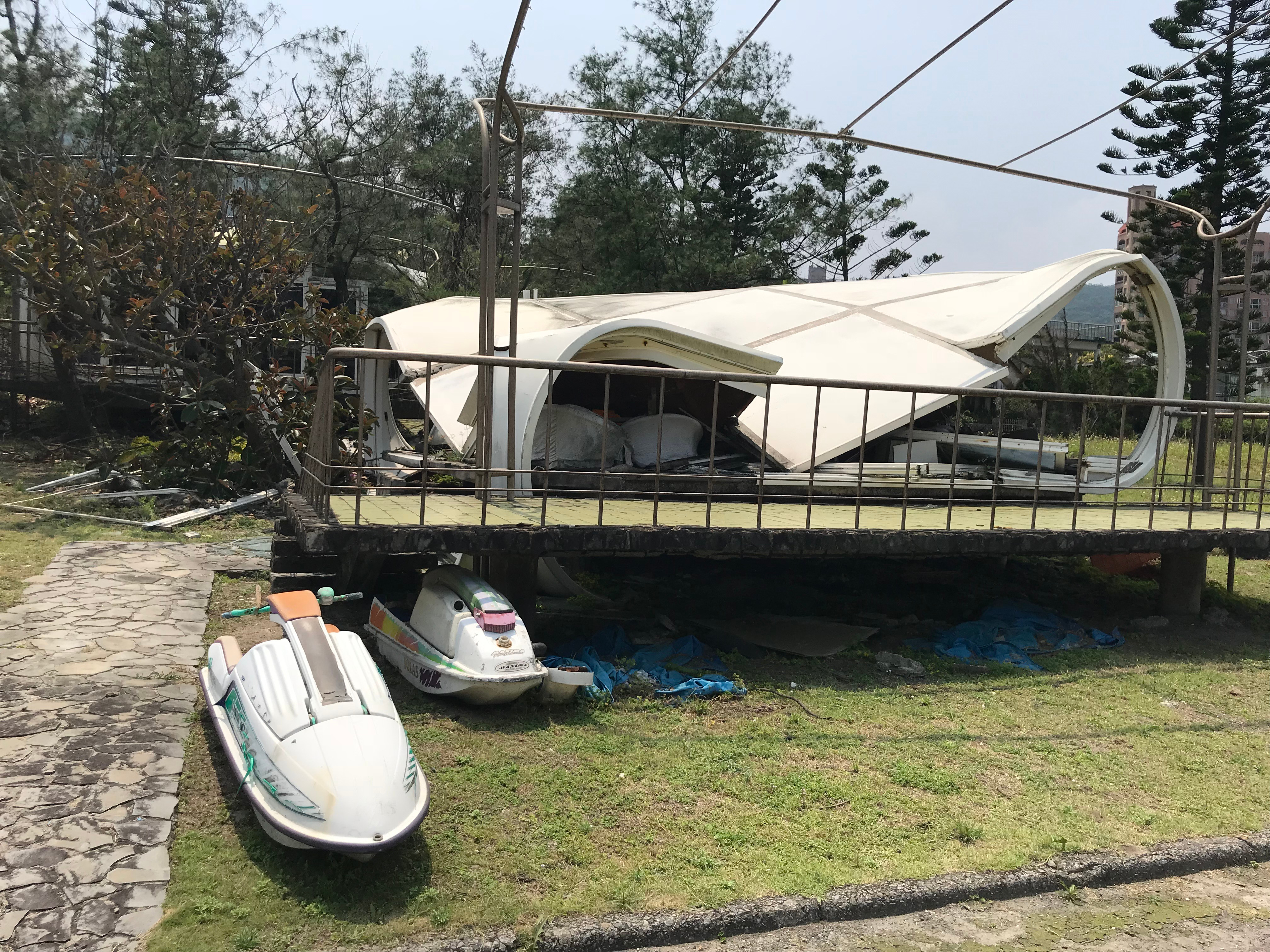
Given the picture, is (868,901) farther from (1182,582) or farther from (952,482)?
(1182,582)

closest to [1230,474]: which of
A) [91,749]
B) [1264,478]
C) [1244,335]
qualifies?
[1264,478]

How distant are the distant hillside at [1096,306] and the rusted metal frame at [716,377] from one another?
3915 centimetres

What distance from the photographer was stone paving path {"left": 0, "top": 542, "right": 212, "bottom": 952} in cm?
338

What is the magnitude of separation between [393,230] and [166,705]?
2066 cm

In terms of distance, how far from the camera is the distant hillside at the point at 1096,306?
6325 centimetres

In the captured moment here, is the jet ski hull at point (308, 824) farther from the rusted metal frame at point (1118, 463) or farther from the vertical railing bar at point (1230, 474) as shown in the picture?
the vertical railing bar at point (1230, 474)

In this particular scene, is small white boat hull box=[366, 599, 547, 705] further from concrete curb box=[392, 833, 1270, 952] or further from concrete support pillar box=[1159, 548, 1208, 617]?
concrete support pillar box=[1159, 548, 1208, 617]

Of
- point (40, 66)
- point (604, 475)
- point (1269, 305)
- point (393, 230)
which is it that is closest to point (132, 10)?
point (40, 66)

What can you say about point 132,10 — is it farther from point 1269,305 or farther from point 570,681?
point 1269,305

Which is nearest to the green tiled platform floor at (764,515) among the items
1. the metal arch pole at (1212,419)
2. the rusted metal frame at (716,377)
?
the metal arch pole at (1212,419)

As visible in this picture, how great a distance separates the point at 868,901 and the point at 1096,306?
103607 mm

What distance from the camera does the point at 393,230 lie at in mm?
24328

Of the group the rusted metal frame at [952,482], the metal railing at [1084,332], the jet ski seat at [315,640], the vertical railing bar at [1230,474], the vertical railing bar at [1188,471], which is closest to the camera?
the jet ski seat at [315,640]

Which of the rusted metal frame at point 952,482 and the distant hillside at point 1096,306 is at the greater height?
the distant hillside at point 1096,306
